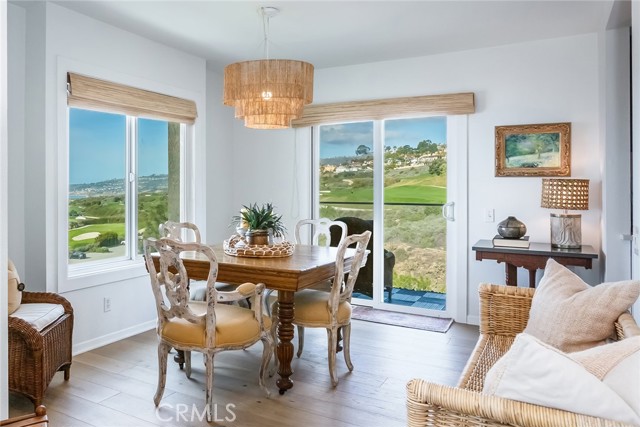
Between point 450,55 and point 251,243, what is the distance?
2.65 meters

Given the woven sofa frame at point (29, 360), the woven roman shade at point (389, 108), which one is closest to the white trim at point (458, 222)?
the woven roman shade at point (389, 108)

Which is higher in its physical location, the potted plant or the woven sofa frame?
the potted plant

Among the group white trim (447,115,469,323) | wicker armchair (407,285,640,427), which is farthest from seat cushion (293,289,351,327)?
white trim (447,115,469,323)

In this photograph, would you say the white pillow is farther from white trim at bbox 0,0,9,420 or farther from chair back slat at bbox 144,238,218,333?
white trim at bbox 0,0,9,420

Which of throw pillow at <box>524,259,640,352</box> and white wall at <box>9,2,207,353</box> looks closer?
throw pillow at <box>524,259,640,352</box>

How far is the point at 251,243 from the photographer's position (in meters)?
3.13

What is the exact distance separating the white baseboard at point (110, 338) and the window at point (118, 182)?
0.61 metres

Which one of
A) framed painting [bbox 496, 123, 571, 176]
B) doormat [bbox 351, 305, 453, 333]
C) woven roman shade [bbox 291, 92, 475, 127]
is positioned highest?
woven roman shade [bbox 291, 92, 475, 127]

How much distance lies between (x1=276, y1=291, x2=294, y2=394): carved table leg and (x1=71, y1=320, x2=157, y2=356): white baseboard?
167 centimetres

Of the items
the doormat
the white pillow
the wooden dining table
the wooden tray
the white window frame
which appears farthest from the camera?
the doormat

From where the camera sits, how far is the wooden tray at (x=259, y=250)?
3000 mm

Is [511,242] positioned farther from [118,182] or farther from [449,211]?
[118,182]

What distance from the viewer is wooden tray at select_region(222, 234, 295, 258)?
9.84 feet

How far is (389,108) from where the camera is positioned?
448cm
